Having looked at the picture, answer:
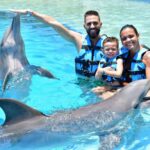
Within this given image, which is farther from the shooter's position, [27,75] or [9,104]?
[27,75]

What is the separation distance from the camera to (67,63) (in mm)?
9406

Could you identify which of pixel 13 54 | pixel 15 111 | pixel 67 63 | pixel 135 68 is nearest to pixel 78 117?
pixel 15 111

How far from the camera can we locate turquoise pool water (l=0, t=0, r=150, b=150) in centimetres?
477

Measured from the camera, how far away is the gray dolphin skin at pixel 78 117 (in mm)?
4238

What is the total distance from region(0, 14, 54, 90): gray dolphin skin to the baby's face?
1.30 meters

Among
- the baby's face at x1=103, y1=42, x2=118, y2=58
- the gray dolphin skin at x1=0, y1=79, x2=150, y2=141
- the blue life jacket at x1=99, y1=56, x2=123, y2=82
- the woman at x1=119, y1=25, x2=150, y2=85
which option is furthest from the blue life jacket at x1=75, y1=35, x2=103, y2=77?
the gray dolphin skin at x1=0, y1=79, x2=150, y2=141

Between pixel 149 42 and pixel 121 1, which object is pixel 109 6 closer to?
pixel 121 1

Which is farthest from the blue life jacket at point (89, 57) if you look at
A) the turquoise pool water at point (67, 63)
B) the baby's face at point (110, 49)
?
the baby's face at point (110, 49)

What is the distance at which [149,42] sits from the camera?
11.0 m

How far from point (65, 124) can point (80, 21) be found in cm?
1148

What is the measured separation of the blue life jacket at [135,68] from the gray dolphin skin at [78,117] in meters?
1.62

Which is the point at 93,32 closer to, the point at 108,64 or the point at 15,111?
the point at 108,64

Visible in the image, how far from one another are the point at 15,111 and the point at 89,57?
3147 millimetres

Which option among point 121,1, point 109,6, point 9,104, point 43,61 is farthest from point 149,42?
point 121,1
